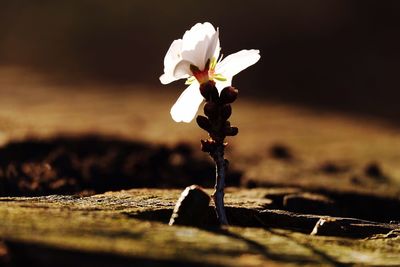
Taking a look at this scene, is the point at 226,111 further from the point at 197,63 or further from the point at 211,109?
the point at 197,63

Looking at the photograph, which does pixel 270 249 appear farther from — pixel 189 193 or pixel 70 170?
pixel 70 170

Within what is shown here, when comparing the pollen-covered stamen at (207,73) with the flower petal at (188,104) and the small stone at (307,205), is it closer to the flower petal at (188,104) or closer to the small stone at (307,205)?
the flower petal at (188,104)

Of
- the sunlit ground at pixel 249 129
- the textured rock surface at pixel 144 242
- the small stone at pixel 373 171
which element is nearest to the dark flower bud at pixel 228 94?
the textured rock surface at pixel 144 242

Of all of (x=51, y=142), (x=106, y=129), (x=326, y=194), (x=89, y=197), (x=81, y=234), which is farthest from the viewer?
(x=106, y=129)

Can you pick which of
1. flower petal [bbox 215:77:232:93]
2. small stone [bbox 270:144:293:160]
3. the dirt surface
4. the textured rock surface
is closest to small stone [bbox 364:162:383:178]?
the dirt surface

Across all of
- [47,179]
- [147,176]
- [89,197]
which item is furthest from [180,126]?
[89,197]

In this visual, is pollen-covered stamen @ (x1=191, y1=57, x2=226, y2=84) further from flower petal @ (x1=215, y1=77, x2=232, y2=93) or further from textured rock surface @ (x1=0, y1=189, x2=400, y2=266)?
textured rock surface @ (x1=0, y1=189, x2=400, y2=266)
